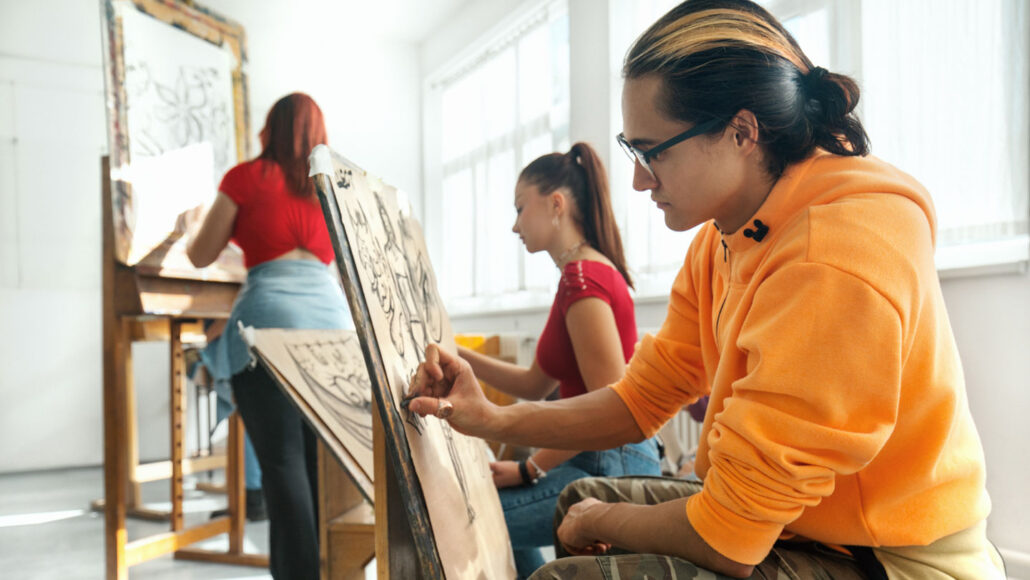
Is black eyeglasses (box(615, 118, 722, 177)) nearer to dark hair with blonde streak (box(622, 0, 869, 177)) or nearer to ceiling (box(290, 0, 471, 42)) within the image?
dark hair with blonde streak (box(622, 0, 869, 177))

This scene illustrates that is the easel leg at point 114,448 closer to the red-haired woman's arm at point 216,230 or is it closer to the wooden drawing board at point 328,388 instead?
the red-haired woman's arm at point 216,230

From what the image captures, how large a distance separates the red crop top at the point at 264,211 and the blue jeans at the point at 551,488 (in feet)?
2.89

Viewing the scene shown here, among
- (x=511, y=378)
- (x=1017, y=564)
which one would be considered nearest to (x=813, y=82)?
(x=511, y=378)

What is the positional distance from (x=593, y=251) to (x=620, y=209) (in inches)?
76.8

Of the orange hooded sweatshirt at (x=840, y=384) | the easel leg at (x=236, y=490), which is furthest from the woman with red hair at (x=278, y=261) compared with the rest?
the orange hooded sweatshirt at (x=840, y=384)

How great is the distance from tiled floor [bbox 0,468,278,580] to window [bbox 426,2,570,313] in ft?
7.02

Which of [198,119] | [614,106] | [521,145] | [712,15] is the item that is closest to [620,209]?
[614,106]

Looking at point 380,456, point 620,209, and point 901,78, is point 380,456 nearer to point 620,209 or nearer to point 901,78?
point 901,78

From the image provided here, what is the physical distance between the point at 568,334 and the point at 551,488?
0.34 m

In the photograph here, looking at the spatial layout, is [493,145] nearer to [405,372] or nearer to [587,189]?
[587,189]

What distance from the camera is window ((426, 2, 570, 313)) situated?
4.14 meters

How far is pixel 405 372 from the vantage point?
0.83 metres

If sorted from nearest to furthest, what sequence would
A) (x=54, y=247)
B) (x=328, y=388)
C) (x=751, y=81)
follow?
(x=751, y=81)
(x=328, y=388)
(x=54, y=247)

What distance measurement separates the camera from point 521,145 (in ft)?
14.5
